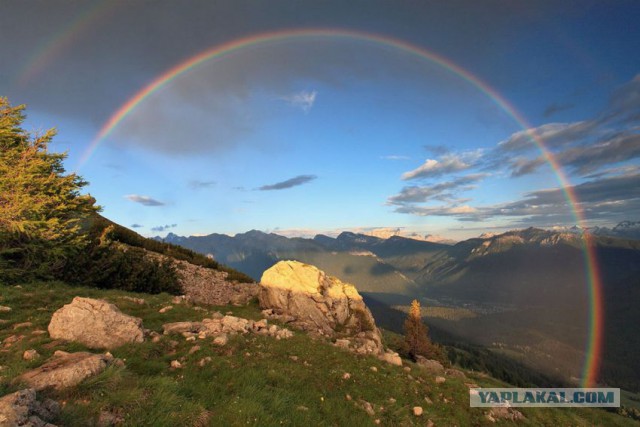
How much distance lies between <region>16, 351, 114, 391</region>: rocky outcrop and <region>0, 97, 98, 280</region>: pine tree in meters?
17.6

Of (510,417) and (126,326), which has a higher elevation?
(126,326)

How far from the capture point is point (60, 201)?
2417 centimetres

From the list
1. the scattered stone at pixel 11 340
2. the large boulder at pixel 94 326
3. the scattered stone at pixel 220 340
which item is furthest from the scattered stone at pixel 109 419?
the scattered stone at pixel 11 340

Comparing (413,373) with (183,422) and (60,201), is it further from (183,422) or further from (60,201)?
(60,201)

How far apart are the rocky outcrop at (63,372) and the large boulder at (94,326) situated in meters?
2.82

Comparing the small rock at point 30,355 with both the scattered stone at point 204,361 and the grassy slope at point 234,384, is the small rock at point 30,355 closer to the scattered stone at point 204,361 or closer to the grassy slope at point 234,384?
the grassy slope at point 234,384

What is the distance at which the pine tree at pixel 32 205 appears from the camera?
21547 mm

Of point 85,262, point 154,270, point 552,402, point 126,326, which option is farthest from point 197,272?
point 552,402

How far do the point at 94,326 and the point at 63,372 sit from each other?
4.67 meters

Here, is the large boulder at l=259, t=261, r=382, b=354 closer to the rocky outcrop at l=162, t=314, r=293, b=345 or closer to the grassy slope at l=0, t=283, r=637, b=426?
the rocky outcrop at l=162, t=314, r=293, b=345

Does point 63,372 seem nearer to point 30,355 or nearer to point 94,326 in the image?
point 30,355

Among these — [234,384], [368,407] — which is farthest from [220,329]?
[368,407]

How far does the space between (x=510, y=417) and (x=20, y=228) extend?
33.4 metres

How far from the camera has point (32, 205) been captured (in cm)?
2191
